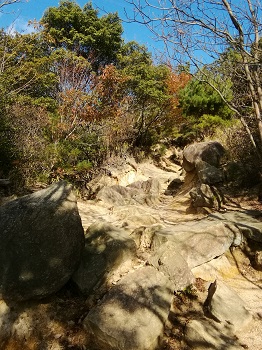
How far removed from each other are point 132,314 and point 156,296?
37 cm

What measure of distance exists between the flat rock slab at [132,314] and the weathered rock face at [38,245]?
0.63m

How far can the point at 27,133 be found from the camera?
7.65m

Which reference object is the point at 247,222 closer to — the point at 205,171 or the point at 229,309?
the point at 229,309

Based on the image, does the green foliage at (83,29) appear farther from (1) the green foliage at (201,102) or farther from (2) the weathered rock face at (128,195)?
(2) the weathered rock face at (128,195)

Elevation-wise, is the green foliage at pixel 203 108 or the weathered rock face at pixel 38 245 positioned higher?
the green foliage at pixel 203 108

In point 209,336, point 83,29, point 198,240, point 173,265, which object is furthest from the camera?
point 83,29

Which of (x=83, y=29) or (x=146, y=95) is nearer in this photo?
(x=146, y=95)

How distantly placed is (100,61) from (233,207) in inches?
563

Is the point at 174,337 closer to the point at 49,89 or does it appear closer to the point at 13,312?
the point at 13,312

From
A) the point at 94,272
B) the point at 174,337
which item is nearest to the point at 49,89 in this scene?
the point at 94,272

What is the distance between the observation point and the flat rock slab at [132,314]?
8.55 feet

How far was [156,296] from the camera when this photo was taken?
3.06 metres

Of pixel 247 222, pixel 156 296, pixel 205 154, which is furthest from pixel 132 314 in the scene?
pixel 205 154

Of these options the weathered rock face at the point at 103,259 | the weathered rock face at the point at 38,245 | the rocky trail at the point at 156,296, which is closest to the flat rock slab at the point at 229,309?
the rocky trail at the point at 156,296
